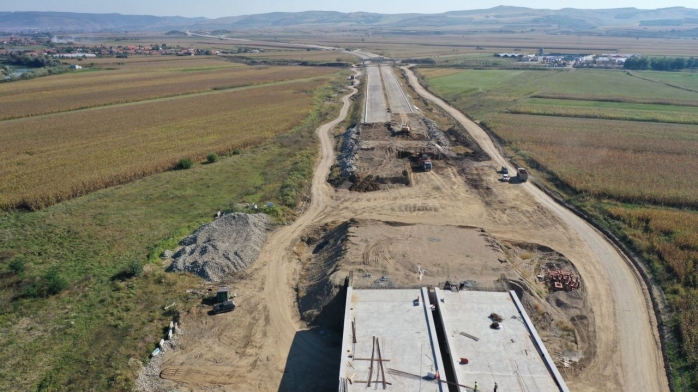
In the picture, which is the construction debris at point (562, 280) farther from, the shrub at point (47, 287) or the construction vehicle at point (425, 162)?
the shrub at point (47, 287)

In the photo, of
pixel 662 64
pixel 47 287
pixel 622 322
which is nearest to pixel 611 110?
pixel 622 322

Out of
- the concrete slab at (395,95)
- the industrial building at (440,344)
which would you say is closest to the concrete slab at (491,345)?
the industrial building at (440,344)

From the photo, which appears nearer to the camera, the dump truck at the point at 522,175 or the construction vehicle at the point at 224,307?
the construction vehicle at the point at 224,307

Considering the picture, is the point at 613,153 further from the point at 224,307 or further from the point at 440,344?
the point at 224,307

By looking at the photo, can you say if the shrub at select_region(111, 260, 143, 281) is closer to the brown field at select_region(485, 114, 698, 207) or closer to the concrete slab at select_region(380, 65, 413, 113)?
the brown field at select_region(485, 114, 698, 207)

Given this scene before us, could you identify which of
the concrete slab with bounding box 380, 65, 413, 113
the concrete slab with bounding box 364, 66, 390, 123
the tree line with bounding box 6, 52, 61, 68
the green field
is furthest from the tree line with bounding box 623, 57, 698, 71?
the tree line with bounding box 6, 52, 61, 68

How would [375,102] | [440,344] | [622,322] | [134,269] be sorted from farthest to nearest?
[375,102] < [134,269] < [622,322] < [440,344]

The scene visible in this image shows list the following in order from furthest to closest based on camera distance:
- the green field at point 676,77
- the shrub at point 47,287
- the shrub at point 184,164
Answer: the green field at point 676,77 < the shrub at point 184,164 < the shrub at point 47,287
